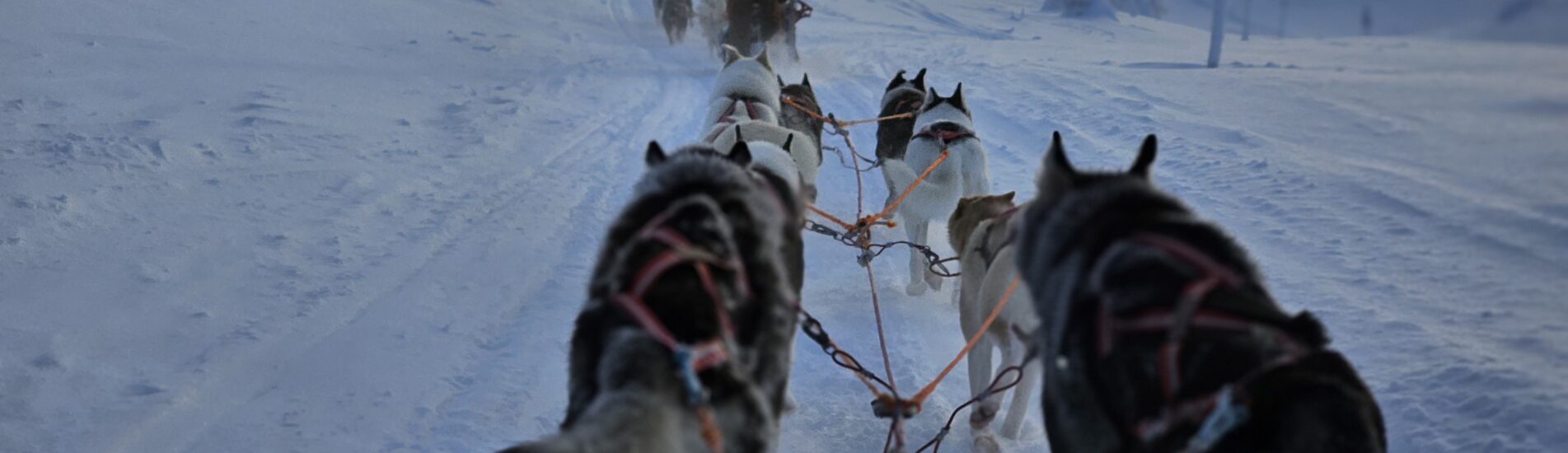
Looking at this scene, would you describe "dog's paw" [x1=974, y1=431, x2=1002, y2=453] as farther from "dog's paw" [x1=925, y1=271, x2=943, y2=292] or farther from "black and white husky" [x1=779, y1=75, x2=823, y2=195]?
"black and white husky" [x1=779, y1=75, x2=823, y2=195]

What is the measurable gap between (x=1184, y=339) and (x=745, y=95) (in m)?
4.24

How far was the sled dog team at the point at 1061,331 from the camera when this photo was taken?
1249 millimetres

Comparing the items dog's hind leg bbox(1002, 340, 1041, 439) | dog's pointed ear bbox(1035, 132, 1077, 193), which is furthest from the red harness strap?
dog's pointed ear bbox(1035, 132, 1077, 193)

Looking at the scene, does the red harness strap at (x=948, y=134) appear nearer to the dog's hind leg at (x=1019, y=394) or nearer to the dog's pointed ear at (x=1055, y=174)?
the dog's hind leg at (x=1019, y=394)

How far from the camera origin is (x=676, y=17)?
15.2 metres

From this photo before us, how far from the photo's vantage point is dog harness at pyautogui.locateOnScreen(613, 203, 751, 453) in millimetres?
1332

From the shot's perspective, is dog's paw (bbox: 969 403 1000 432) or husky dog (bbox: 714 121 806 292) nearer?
husky dog (bbox: 714 121 806 292)

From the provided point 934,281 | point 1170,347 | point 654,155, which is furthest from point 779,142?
point 1170,347

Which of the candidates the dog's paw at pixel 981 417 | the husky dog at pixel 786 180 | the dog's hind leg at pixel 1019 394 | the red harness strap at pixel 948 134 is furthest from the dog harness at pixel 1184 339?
the red harness strap at pixel 948 134

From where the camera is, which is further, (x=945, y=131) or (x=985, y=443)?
(x=945, y=131)

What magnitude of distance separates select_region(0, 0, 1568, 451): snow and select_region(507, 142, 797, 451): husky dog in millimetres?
1564

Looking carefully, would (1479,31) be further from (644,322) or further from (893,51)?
(893,51)

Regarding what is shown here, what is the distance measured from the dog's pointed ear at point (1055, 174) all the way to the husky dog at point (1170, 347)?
108 mm

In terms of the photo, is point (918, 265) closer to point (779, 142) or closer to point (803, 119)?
point (779, 142)
